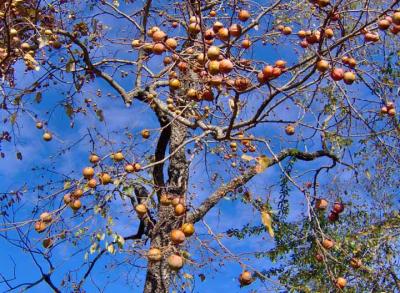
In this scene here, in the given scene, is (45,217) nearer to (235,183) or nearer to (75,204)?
(75,204)

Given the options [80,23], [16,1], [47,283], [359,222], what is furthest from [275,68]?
[359,222]

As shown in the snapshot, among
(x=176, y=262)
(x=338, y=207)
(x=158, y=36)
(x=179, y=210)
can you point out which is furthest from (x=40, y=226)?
(x=338, y=207)

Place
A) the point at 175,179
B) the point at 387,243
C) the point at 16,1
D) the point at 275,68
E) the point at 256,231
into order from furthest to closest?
the point at 256,231, the point at 387,243, the point at 175,179, the point at 16,1, the point at 275,68

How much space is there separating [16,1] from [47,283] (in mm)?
1576

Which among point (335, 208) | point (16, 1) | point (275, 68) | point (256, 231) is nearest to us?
point (275, 68)

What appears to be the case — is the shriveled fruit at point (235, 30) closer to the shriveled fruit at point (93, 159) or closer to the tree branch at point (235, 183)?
the shriveled fruit at point (93, 159)

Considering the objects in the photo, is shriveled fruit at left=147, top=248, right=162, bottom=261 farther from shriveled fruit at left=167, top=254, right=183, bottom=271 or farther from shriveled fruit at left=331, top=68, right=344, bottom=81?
shriveled fruit at left=331, top=68, right=344, bottom=81

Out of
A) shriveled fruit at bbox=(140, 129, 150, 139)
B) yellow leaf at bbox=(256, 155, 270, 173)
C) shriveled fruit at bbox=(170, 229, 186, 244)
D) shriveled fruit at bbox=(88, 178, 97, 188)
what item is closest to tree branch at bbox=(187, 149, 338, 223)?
shriveled fruit at bbox=(140, 129, 150, 139)

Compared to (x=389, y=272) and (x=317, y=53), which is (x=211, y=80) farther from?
(x=389, y=272)

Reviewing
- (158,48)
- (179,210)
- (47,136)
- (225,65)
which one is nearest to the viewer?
(225,65)

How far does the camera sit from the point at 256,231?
5.78 meters

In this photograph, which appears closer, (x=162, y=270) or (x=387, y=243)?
(x=162, y=270)

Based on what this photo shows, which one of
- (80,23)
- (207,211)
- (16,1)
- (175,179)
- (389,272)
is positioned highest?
(80,23)

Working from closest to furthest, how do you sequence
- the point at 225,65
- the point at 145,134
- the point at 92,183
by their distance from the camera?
the point at 225,65 < the point at 92,183 < the point at 145,134
